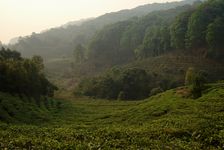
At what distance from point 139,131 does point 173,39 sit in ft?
304

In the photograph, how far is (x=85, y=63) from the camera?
173750mm

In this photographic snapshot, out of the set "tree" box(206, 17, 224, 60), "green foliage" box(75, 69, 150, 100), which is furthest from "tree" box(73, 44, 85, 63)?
"tree" box(206, 17, 224, 60)

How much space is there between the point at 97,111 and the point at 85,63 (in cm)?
10408

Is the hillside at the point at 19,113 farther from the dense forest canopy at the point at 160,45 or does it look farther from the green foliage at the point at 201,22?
the green foliage at the point at 201,22

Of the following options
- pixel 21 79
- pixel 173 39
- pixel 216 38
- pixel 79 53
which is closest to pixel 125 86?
pixel 216 38

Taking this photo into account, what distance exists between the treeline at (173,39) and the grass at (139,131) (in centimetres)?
5417

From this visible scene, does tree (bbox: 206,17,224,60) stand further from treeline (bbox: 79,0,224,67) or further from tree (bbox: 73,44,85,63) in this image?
tree (bbox: 73,44,85,63)

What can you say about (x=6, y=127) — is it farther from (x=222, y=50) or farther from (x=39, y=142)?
(x=222, y=50)

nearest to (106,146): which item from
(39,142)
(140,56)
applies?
(39,142)

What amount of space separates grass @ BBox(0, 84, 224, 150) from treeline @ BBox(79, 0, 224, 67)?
54170 mm

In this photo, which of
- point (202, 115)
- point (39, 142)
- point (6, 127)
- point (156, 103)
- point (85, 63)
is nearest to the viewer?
point (39, 142)

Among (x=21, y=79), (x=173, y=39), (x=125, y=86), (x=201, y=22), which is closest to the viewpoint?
(x=21, y=79)

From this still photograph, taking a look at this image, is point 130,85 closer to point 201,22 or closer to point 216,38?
point 216,38

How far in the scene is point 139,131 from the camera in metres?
40.3
